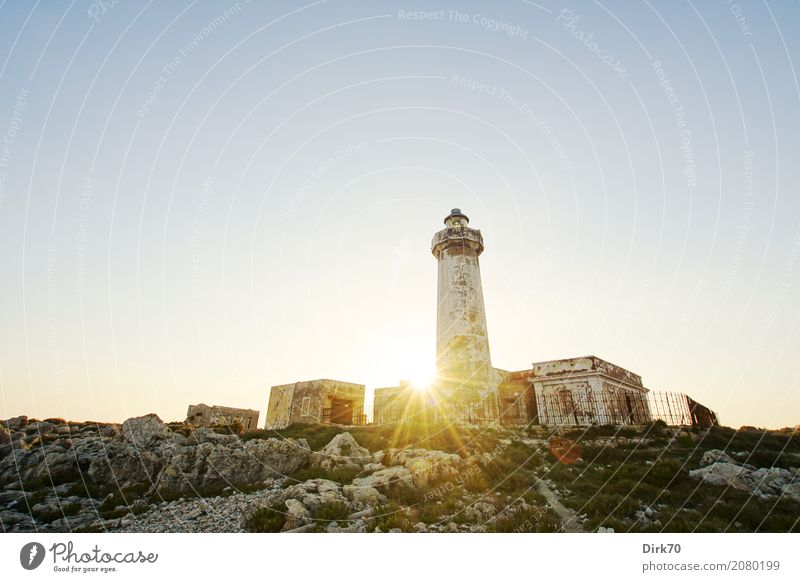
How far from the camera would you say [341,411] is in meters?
30.1

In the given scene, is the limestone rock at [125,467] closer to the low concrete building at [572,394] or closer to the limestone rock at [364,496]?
the limestone rock at [364,496]

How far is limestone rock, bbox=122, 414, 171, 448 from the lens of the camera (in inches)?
564

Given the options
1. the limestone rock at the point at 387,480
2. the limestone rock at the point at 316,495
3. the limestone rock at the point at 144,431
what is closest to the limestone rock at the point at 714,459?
the limestone rock at the point at 387,480

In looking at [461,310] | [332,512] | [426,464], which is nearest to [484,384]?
[461,310]

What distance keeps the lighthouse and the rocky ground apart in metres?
6.96

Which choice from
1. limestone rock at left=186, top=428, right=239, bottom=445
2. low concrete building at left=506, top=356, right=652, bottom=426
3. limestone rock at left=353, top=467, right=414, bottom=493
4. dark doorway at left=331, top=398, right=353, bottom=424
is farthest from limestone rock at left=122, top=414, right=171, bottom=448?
low concrete building at left=506, top=356, right=652, bottom=426

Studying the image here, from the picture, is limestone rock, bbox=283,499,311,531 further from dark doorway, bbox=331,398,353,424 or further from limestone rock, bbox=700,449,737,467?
dark doorway, bbox=331,398,353,424

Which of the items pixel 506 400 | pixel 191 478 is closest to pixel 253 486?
pixel 191 478

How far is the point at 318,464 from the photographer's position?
14.4m

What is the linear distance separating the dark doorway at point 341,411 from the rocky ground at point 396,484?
460 inches

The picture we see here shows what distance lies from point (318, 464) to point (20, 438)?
13987mm

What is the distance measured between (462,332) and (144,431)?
19.5m
